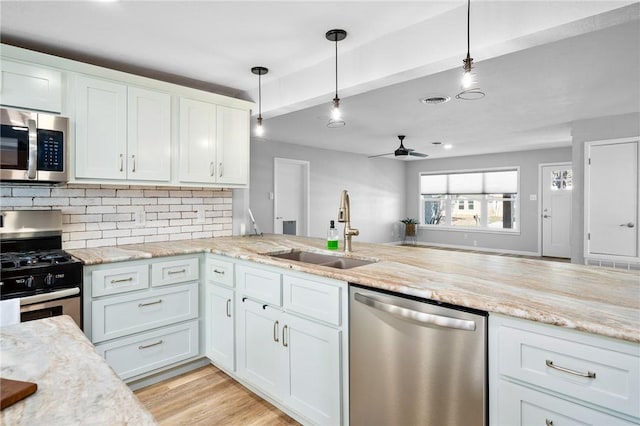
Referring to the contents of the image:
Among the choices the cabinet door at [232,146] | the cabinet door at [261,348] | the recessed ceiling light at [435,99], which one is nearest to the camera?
the cabinet door at [261,348]

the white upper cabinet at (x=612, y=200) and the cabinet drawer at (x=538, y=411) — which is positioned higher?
the white upper cabinet at (x=612, y=200)

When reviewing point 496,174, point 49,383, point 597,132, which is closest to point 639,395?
point 49,383

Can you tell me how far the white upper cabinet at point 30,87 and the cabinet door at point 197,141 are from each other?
87 centimetres

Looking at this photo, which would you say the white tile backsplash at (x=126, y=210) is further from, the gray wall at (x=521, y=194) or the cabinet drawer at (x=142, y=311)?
the gray wall at (x=521, y=194)

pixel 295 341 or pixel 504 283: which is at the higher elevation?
pixel 504 283

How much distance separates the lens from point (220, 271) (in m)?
2.64

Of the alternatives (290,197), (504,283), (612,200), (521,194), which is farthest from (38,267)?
(521,194)

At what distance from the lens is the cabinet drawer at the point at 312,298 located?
72.3 inches

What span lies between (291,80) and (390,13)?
1.24 metres

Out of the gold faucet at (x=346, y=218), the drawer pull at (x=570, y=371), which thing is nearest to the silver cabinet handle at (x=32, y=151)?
the gold faucet at (x=346, y=218)

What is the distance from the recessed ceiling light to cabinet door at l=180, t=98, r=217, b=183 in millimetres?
2377

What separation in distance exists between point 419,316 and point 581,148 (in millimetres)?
5120

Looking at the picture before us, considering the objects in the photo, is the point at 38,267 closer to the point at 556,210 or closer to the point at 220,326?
the point at 220,326

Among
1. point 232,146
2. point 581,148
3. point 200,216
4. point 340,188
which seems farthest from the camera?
point 340,188
